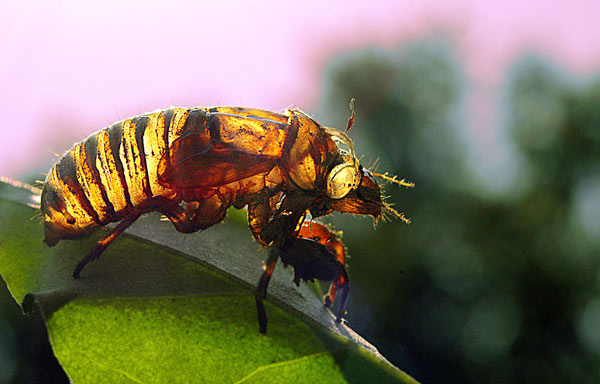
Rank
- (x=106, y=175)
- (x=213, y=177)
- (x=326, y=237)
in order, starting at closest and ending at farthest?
(x=106, y=175) < (x=213, y=177) < (x=326, y=237)

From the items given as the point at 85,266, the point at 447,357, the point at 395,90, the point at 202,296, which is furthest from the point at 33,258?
the point at 395,90

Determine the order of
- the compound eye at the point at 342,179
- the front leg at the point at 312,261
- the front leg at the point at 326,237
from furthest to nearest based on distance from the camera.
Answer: the front leg at the point at 326,237, the compound eye at the point at 342,179, the front leg at the point at 312,261

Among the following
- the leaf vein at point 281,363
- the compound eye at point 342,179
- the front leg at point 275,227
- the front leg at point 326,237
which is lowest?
the front leg at point 326,237

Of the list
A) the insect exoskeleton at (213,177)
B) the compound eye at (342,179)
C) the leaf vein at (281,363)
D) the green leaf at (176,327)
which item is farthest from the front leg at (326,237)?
the leaf vein at (281,363)

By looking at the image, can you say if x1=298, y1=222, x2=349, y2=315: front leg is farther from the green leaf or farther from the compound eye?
the green leaf

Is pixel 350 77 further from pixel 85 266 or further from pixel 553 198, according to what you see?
pixel 85 266

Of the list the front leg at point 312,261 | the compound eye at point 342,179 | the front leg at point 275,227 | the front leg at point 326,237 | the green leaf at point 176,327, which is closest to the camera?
the green leaf at point 176,327

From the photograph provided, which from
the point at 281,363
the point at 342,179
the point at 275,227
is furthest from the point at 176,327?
the point at 342,179

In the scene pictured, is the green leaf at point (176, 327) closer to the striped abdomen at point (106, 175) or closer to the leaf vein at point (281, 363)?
the leaf vein at point (281, 363)

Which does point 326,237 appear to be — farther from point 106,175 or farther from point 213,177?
point 106,175
